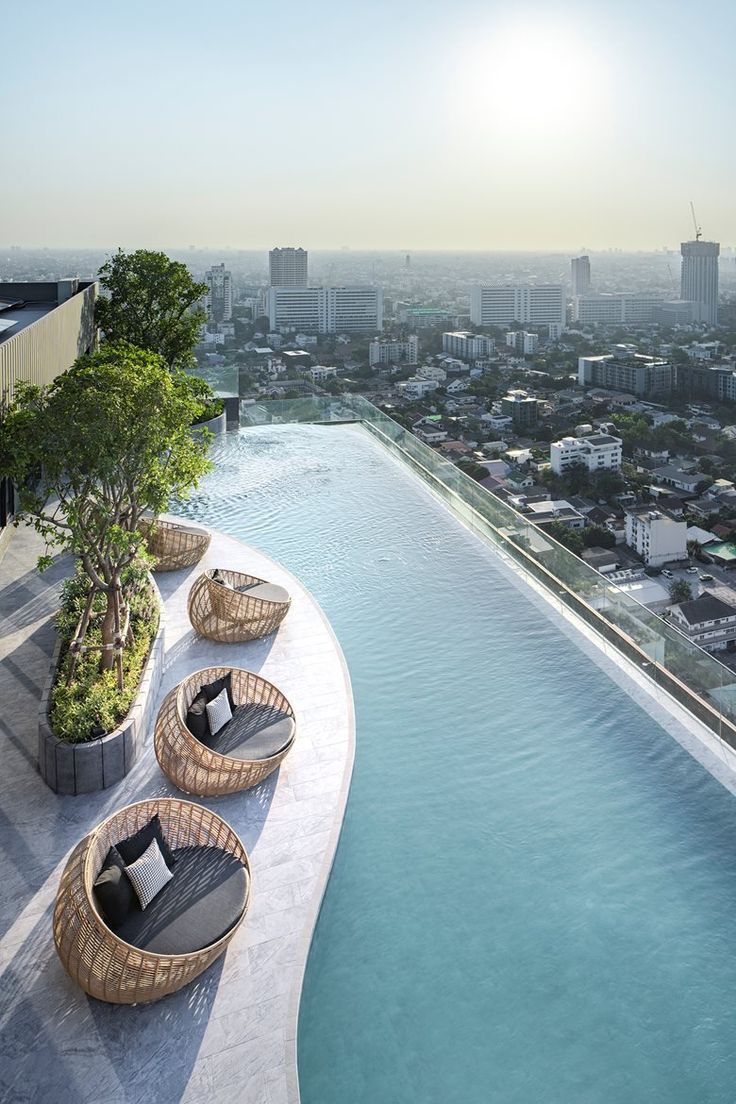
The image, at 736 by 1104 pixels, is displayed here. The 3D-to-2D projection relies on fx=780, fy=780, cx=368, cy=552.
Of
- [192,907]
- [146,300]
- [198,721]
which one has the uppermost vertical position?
[146,300]

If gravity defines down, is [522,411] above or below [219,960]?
above

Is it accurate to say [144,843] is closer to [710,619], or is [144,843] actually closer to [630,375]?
[710,619]

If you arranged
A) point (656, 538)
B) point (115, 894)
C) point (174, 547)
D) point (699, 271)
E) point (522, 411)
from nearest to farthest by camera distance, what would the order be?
point (115, 894)
point (174, 547)
point (656, 538)
point (522, 411)
point (699, 271)

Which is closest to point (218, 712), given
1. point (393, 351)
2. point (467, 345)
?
point (393, 351)

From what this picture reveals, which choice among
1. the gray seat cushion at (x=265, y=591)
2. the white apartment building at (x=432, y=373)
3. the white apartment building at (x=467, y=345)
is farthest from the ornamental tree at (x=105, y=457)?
the white apartment building at (x=467, y=345)

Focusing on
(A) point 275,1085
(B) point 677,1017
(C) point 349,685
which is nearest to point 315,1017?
(A) point 275,1085

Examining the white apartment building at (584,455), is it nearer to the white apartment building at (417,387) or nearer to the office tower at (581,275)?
the white apartment building at (417,387)

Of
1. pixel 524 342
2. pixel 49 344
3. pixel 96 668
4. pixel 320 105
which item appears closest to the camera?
pixel 96 668

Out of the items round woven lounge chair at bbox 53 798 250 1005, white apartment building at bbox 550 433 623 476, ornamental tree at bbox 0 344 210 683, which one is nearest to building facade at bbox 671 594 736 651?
ornamental tree at bbox 0 344 210 683
